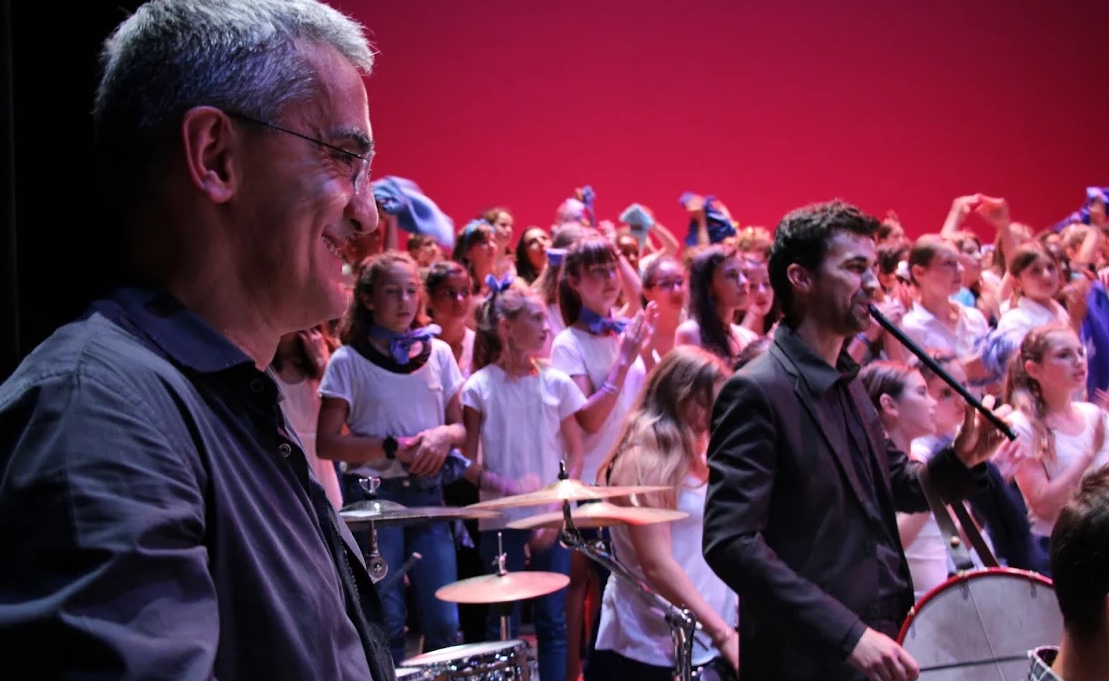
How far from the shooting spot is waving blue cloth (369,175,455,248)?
6.46 metres

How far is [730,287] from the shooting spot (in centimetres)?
507

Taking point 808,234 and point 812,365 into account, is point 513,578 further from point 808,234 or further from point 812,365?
point 808,234

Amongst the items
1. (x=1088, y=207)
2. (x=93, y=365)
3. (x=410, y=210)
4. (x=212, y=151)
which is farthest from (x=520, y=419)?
(x=1088, y=207)

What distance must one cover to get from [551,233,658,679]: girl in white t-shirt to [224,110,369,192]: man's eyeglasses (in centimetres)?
350

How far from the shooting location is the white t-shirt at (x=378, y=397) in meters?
4.35

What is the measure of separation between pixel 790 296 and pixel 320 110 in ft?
6.76

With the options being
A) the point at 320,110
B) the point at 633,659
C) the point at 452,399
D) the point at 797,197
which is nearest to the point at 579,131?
the point at 797,197

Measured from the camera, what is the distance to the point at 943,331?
6.12 m

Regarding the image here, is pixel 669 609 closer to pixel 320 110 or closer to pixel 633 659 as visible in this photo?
pixel 633 659

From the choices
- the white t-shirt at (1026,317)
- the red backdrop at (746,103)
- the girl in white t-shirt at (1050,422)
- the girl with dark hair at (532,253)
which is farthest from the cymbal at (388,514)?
the red backdrop at (746,103)

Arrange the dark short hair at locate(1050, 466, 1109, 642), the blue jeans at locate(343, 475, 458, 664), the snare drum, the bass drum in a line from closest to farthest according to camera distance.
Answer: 1. the dark short hair at locate(1050, 466, 1109, 642)
2. the bass drum
3. the snare drum
4. the blue jeans at locate(343, 475, 458, 664)

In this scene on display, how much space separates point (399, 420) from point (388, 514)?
1330 mm

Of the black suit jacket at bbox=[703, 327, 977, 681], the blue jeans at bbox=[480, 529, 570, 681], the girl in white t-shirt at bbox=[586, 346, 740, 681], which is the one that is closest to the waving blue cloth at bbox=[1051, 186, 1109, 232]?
the girl in white t-shirt at bbox=[586, 346, 740, 681]

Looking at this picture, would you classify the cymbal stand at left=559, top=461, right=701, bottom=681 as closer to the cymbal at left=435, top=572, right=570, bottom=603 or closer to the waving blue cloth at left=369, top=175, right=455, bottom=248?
the cymbal at left=435, top=572, right=570, bottom=603
